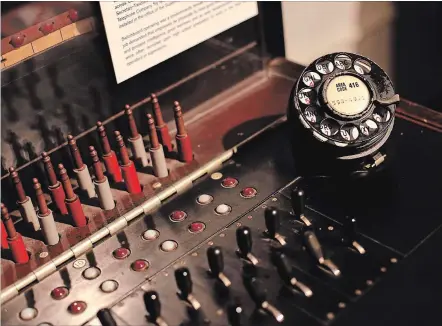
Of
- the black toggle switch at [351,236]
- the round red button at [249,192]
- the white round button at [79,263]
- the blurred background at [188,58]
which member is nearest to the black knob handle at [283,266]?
the black toggle switch at [351,236]

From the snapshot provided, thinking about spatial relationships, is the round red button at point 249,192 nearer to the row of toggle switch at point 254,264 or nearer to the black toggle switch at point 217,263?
the row of toggle switch at point 254,264

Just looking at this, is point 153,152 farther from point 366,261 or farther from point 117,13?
point 366,261

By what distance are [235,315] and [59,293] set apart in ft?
1.06

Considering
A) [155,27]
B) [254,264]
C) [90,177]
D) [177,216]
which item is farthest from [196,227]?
[155,27]

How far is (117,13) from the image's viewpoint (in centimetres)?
150

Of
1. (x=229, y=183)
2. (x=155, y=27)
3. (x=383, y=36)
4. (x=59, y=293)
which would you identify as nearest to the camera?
(x=59, y=293)

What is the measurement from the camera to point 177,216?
1416 millimetres

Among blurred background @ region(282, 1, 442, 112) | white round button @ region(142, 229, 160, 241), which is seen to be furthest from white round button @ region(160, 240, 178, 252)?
blurred background @ region(282, 1, 442, 112)

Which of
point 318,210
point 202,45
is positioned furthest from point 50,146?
point 318,210

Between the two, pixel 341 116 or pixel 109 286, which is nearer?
pixel 109 286

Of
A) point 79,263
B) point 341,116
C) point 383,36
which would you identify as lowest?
point 383,36

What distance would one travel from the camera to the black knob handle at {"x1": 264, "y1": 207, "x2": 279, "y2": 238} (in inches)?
50.4

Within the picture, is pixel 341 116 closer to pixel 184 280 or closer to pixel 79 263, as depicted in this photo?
pixel 184 280

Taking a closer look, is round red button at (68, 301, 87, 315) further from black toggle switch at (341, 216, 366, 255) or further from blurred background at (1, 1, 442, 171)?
black toggle switch at (341, 216, 366, 255)
